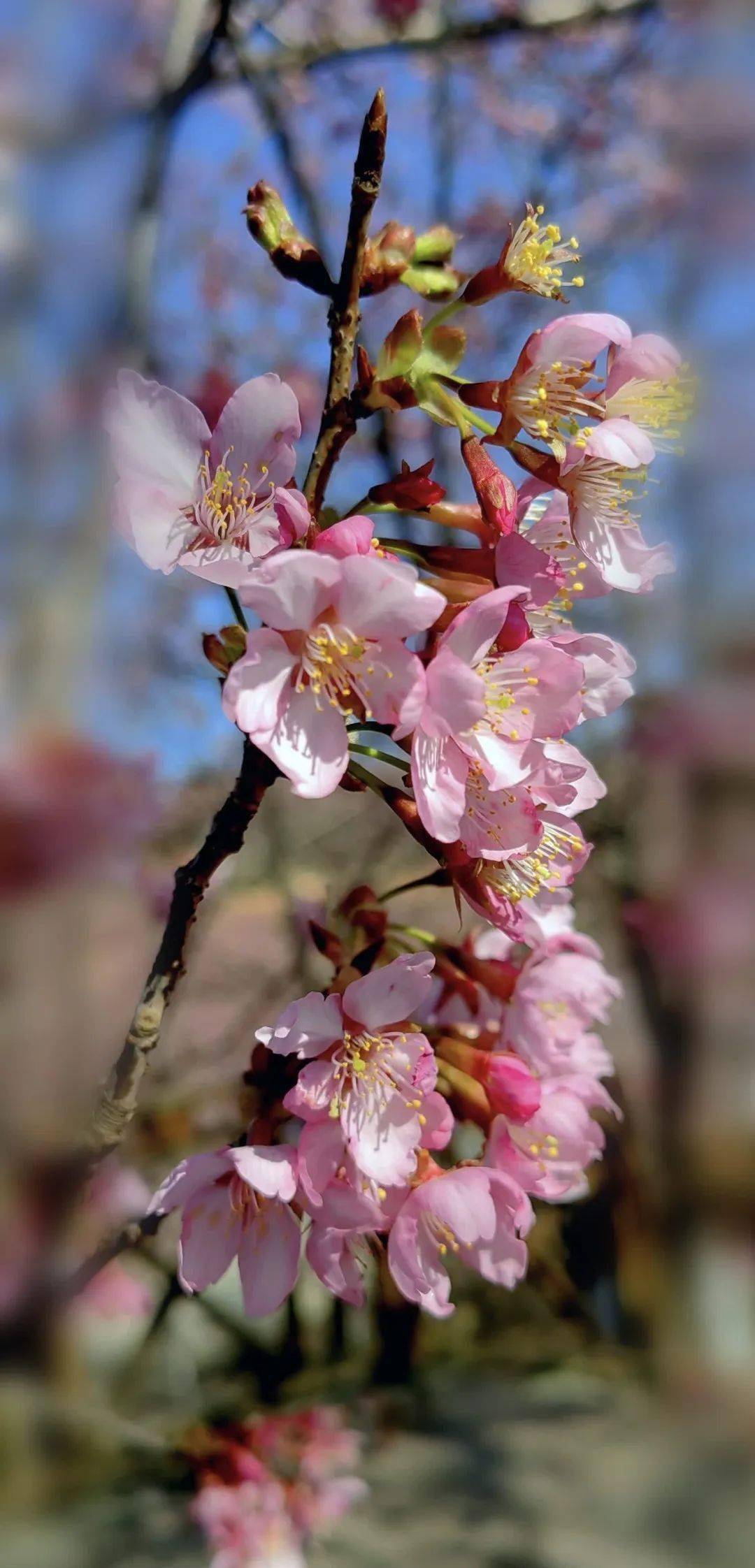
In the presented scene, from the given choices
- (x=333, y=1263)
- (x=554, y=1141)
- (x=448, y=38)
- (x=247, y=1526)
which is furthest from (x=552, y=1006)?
(x=448, y=38)

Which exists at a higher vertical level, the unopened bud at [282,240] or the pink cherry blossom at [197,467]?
the unopened bud at [282,240]

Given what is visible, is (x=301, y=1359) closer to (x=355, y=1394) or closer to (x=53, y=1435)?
(x=355, y=1394)

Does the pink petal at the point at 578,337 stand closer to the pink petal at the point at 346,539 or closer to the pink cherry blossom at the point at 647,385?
the pink cherry blossom at the point at 647,385

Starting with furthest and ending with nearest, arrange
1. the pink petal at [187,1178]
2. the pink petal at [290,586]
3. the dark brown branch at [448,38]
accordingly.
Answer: the dark brown branch at [448,38]
the pink petal at [187,1178]
the pink petal at [290,586]

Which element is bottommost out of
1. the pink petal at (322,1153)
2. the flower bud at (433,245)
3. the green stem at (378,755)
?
the pink petal at (322,1153)

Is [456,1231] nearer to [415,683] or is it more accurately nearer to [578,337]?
[415,683]

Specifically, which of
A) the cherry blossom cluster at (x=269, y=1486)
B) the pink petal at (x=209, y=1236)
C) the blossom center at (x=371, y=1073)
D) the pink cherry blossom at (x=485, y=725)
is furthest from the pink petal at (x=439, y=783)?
the cherry blossom cluster at (x=269, y=1486)
